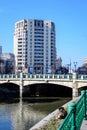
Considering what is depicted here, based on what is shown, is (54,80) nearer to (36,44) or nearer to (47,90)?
(47,90)

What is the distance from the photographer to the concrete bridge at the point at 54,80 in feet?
226

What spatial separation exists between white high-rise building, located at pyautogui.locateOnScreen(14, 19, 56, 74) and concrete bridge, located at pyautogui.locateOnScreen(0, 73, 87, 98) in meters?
112

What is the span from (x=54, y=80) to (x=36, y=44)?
124 m

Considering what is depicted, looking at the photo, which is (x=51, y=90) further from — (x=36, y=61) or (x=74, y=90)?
(x=36, y=61)

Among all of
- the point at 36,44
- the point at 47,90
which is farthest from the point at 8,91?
the point at 36,44

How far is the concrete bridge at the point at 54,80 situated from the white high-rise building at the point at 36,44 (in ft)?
367

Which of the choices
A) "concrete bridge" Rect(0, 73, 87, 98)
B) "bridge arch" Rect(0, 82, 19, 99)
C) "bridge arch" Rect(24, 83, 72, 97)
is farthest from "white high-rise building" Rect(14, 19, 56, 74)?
"concrete bridge" Rect(0, 73, 87, 98)

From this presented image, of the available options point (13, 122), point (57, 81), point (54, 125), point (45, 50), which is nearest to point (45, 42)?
point (45, 50)

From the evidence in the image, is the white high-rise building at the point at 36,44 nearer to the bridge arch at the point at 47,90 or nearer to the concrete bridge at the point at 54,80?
the bridge arch at the point at 47,90

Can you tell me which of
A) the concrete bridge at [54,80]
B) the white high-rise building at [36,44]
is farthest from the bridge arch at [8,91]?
the white high-rise building at [36,44]

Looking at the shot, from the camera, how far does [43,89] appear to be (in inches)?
3420

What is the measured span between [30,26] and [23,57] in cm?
1905

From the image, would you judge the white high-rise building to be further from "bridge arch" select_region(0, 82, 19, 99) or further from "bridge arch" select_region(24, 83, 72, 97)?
"bridge arch" select_region(24, 83, 72, 97)

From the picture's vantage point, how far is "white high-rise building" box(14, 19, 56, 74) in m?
190
